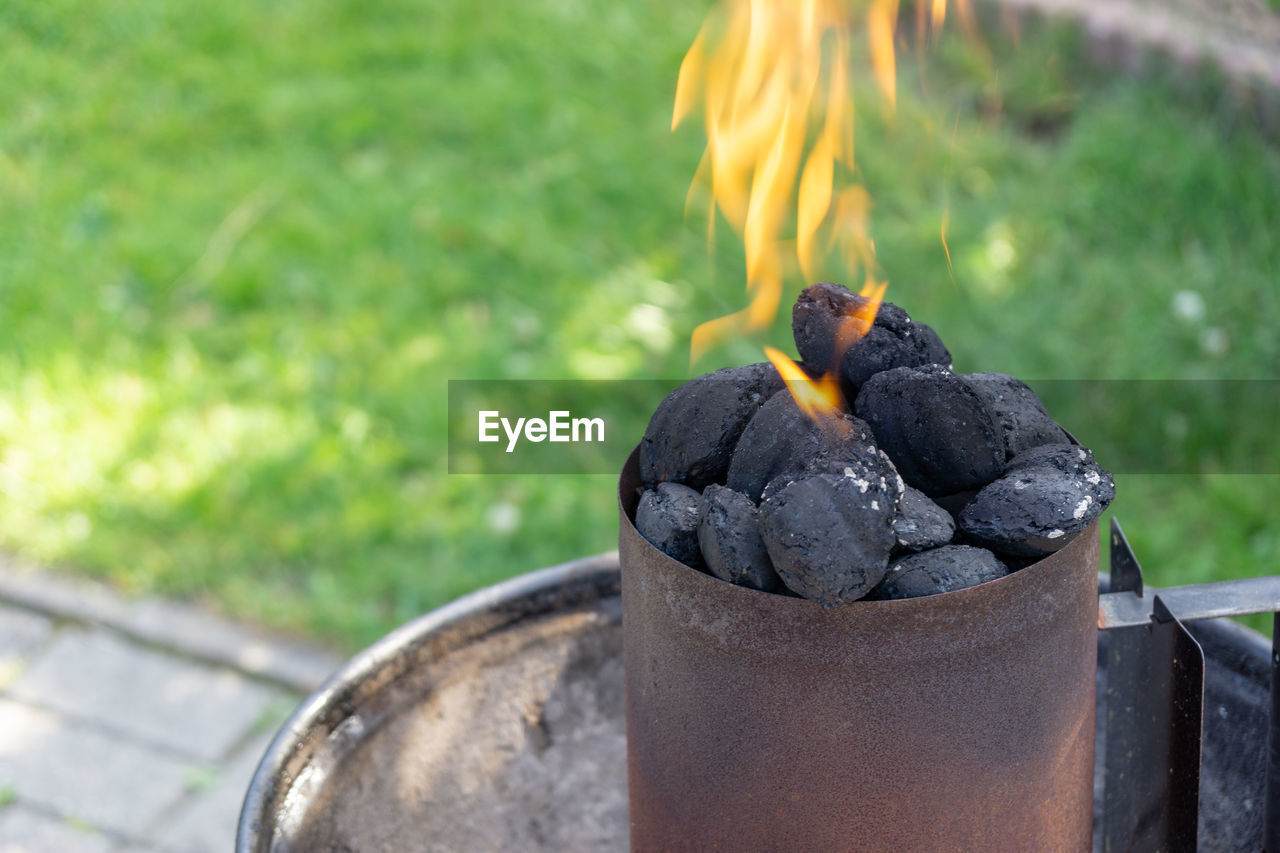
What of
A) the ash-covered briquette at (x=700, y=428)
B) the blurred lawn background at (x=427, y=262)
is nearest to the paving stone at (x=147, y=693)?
the blurred lawn background at (x=427, y=262)

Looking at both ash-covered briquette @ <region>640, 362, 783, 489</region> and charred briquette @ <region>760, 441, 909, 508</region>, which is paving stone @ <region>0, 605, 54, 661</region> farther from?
charred briquette @ <region>760, 441, 909, 508</region>

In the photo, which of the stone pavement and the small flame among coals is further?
the stone pavement

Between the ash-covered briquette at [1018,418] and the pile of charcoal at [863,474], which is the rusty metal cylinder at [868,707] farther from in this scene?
the ash-covered briquette at [1018,418]

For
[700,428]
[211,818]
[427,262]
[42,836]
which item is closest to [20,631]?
[42,836]

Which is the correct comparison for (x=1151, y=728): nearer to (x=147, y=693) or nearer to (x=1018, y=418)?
(x=1018, y=418)

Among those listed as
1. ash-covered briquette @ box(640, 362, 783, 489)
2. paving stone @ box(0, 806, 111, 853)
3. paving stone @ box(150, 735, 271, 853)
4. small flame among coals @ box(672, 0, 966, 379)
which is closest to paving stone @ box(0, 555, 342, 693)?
paving stone @ box(150, 735, 271, 853)

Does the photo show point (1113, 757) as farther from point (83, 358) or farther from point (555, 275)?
point (83, 358)

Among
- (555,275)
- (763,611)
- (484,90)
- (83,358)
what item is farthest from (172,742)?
(484,90)

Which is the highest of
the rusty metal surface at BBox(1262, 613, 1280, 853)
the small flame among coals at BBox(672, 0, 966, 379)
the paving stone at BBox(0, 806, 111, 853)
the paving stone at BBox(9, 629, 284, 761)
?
the small flame among coals at BBox(672, 0, 966, 379)
